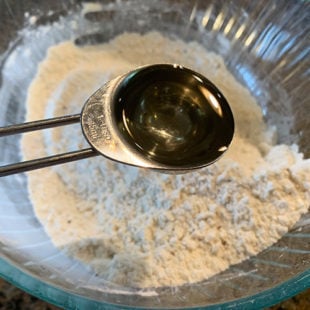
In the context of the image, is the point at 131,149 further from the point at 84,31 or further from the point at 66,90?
the point at 84,31

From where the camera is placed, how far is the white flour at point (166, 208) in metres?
0.64

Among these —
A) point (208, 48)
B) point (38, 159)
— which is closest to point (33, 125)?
point (38, 159)

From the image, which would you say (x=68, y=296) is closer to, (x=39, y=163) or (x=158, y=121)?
(x=39, y=163)

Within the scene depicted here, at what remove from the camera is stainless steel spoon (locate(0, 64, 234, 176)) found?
632 millimetres

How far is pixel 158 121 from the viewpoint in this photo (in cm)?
70

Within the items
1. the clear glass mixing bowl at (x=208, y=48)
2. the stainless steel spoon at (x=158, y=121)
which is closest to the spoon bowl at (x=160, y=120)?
the stainless steel spoon at (x=158, y=121)

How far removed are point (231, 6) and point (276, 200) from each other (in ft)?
1.43

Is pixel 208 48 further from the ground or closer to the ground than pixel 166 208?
further from the ground

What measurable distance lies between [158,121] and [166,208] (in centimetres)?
13

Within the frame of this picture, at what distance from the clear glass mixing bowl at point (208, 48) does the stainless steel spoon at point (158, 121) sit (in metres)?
0.15

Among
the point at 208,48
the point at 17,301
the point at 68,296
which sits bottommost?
the point at 17,301

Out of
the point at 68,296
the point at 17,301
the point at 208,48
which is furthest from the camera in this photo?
the point at 208,48

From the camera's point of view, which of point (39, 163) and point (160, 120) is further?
point (160, 120)

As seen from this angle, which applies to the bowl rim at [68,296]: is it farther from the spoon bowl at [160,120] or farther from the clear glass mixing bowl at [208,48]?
the spoon bowl at [160,120]
